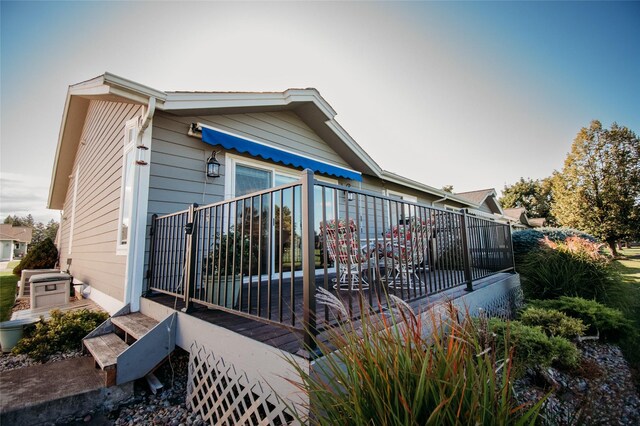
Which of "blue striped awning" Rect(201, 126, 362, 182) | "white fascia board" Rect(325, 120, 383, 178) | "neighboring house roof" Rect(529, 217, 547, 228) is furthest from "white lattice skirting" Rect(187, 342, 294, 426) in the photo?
"neighboring house roof" Rect(529, 217, 547, 228)

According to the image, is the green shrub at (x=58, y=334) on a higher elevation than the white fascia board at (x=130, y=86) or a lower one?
lower

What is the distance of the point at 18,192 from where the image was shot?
2902 cm

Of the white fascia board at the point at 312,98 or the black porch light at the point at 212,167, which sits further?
the white fascia board at the point at 312,98

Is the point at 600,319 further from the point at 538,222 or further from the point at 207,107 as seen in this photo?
the point at 538,222

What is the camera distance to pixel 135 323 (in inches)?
113

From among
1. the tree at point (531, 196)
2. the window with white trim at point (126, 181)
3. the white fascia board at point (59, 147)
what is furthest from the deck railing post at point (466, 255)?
the tree at point (531, 196)

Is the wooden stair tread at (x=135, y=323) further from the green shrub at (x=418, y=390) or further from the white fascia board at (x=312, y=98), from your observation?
the white fascia board at (x=312, y=98)

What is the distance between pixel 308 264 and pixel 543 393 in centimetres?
252

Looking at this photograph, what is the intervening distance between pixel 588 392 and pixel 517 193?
40.4 m

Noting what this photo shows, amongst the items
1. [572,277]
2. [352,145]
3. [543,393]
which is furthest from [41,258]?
[572,277]

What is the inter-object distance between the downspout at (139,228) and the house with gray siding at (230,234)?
0.05 feet

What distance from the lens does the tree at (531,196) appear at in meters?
33.2

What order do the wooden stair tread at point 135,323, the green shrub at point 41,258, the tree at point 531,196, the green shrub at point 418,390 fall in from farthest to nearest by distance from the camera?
1. the tree at point 531,196
2. the green shrub at point 41,258
3. the wooden stair tread at point 135,323
4. the green shrub at point 418,390

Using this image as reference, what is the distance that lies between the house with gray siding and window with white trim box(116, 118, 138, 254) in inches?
1.3
